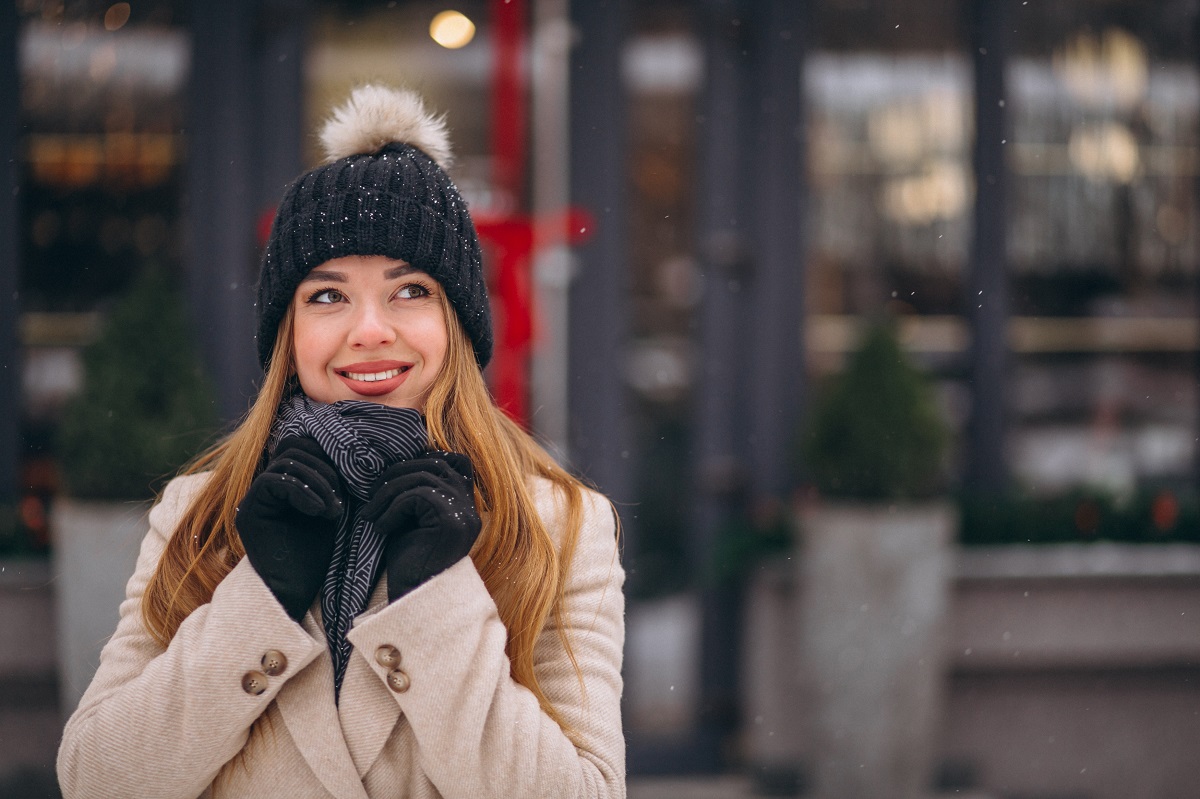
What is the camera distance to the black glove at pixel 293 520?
1471mm

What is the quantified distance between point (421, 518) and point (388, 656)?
20cm

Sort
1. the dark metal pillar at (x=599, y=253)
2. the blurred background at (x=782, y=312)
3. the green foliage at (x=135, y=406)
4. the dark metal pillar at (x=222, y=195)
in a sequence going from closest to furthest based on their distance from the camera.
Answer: the green foliage at (x=135, y=406) < the blurred background at (x=782, y=312) < the dark metal pillar at (x=222, y=195) < the dark metal pillar at (x=599, y=253)

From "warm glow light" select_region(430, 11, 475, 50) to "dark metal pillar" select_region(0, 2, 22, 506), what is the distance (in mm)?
1577

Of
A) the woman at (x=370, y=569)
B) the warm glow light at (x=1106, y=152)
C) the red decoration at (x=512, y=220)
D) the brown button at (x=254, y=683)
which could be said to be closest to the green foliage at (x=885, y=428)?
the red decoration at (x=512, y=220)

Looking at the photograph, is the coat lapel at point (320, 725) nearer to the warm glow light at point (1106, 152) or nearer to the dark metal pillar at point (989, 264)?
the dark metal pillar at point (989, 264)

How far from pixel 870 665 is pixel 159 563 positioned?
286cm

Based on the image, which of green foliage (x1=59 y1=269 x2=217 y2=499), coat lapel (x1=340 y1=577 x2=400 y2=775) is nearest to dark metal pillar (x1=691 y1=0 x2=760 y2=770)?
green foliage (x1=59 y1=269 x2=217 y2=499)

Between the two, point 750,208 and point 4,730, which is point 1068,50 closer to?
point 750,208

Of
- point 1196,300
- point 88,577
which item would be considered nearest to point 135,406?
point 88,577

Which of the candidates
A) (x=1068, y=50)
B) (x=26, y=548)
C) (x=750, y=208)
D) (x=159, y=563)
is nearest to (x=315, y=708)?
→ (x=159, y=563)

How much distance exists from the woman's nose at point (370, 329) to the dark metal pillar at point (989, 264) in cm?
364

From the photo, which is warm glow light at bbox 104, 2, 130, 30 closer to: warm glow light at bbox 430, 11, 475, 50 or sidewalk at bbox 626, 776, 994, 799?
warm glow light at bbox 430, 11, 475, 50

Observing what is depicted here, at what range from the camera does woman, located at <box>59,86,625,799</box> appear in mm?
1501

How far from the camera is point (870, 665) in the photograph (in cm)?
397
